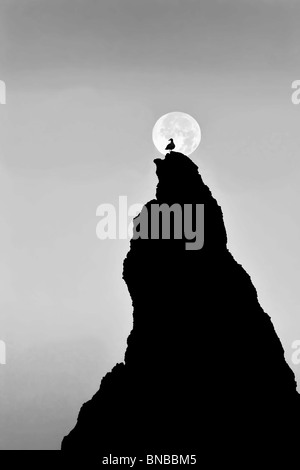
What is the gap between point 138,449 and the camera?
35031 mm

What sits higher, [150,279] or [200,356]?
[150,279]

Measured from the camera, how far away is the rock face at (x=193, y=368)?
3488 cm

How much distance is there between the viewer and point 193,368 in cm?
3672

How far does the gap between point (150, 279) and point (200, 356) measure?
7.68m

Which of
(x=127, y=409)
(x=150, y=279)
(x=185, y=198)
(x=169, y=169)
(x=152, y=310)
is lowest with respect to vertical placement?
(x=127, y=409)

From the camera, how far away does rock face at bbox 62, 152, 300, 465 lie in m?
34.9

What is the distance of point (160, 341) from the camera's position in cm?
3834
